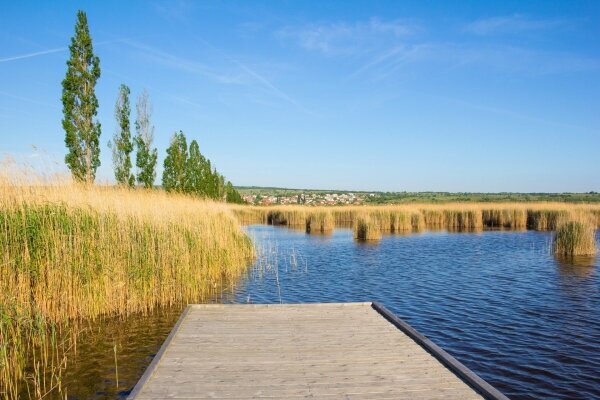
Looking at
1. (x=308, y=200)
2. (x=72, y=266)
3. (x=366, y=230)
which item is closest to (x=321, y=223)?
(x=366, y=230)

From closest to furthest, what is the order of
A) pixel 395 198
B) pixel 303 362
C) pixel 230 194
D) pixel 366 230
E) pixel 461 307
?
pixel 303 362
pixel 461 307
pixel 366 230
pixel 230 194
pixel 395 198

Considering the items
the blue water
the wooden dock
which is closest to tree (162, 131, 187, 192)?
the blue water

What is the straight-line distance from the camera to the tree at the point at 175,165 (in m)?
32.6

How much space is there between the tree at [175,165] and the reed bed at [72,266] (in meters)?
21.2

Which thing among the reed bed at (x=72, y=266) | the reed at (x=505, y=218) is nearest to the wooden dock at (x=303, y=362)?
the reed bed at (x=72, y=266)

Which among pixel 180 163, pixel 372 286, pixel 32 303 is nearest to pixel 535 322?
pixel 372 286

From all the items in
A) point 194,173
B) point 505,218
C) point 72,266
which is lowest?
point 505,218

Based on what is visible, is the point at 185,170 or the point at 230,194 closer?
the point at 185,170

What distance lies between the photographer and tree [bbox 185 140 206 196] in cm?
3594

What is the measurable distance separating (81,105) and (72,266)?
1378 cm

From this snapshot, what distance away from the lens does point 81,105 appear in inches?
794

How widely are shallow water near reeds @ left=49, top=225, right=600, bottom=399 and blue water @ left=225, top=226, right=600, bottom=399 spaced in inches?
1.0

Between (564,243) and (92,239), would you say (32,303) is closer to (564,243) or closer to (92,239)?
(92,239)

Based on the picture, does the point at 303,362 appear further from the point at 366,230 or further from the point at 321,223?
the point at 321,223
